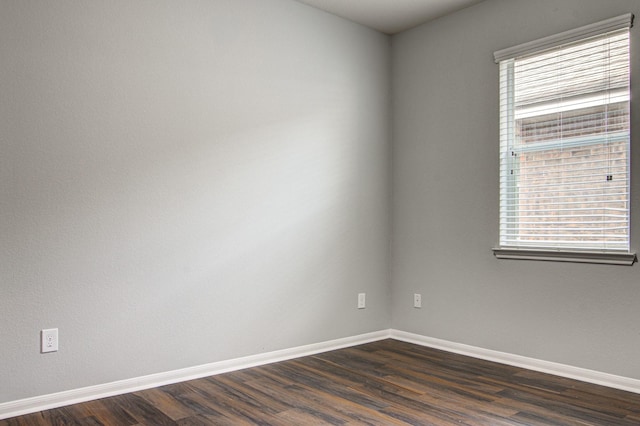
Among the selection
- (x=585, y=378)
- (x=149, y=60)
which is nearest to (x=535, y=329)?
(x=585, y=378)

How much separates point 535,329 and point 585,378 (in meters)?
0.40

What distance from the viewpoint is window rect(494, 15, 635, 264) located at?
3.07 m

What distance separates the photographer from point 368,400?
2.83 m

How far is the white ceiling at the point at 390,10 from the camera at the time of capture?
3.76 meters

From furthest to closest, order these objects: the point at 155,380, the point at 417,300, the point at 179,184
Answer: the point at 417,300, the point at 179,184, the point at 155,380

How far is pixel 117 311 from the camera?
294 centimetres

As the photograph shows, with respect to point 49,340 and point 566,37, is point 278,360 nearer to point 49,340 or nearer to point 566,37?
point 49,340

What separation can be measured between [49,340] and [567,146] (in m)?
3.14

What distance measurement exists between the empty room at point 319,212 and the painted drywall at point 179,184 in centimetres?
1

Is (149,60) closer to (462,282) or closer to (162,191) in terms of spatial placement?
(162,191)

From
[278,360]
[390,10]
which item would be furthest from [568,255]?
[390,10]

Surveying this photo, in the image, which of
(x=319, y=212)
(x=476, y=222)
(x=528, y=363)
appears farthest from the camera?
(x=319, y=212)

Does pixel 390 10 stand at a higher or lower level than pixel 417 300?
higher

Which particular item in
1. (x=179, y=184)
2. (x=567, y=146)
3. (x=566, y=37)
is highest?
(x=566, y=37)
